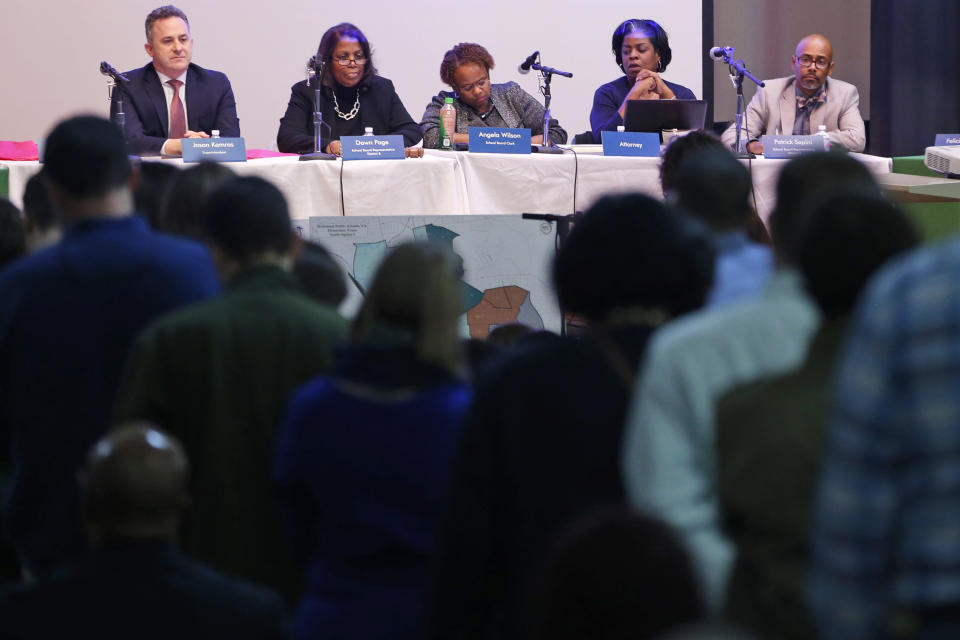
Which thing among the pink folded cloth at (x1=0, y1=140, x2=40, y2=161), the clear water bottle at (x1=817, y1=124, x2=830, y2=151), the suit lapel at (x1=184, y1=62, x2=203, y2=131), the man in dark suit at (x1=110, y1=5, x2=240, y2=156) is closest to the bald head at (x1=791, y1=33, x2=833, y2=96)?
the clear water bottle at (x1=817, y1=124, x2=830, y2=151)

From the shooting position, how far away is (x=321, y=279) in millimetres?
2018

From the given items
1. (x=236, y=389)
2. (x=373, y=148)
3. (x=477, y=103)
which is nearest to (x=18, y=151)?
(x=373, y=148)

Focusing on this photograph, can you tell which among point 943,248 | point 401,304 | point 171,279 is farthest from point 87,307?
point 943,248

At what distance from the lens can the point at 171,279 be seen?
181 centimetres

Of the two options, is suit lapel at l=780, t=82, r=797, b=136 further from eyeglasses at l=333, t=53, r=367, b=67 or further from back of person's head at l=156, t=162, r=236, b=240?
back of person's head at l=156, t=162, r=236, b=240

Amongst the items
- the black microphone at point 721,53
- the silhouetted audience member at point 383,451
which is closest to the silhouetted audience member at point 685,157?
the silhouetted audience member at point 383,451

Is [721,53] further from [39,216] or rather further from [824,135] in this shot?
[39,216]

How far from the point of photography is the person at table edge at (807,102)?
6113 millimetres

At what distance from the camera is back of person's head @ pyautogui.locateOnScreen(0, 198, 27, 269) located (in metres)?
2.41

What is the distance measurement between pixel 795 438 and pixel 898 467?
163 mm

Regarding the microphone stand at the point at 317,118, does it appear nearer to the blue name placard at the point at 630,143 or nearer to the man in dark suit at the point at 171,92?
the man in dark suit at the point at 171,92

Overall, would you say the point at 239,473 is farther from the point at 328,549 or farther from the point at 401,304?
the point at 401,304

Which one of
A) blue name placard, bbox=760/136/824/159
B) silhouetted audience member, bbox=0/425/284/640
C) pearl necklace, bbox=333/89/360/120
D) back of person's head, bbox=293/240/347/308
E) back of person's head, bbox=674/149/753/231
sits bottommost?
silhouetted audience member, bbox=0/425/284/640

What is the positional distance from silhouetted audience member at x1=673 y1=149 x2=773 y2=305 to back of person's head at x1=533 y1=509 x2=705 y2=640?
33.3 inches
